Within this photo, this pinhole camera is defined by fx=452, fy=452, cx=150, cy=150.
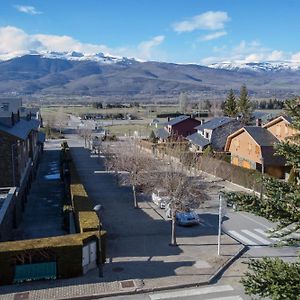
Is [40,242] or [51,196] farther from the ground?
[40,242]

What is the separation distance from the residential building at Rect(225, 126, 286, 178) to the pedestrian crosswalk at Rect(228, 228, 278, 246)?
581 inches

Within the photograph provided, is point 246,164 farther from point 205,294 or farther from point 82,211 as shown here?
point 205,294

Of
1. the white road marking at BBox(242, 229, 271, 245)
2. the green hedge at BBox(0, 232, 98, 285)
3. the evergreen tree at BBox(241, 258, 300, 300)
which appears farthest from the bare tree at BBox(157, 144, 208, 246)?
the evergreen tree at BBox(241, 258, 300, 300)

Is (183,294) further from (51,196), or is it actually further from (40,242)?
(51,196)

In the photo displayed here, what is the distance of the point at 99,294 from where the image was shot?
1844cm

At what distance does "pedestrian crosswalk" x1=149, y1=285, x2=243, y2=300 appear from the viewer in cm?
1838

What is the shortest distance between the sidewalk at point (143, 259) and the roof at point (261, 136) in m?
15.5

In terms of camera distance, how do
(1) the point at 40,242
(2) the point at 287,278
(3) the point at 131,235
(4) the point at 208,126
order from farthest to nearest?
(4) the point at 208,126 < (3) the point at 131,235 < (1) the point at 40,242 < (2) the point at 287,278

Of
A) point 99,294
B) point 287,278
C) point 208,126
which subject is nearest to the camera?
point 287,278

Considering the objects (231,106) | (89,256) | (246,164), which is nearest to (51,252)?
(89,256)

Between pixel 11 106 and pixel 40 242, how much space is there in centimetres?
2245

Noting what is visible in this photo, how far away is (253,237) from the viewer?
26.9m

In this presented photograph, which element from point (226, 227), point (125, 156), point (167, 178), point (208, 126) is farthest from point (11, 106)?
point (208, 126)

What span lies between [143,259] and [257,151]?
26049 millimetres
